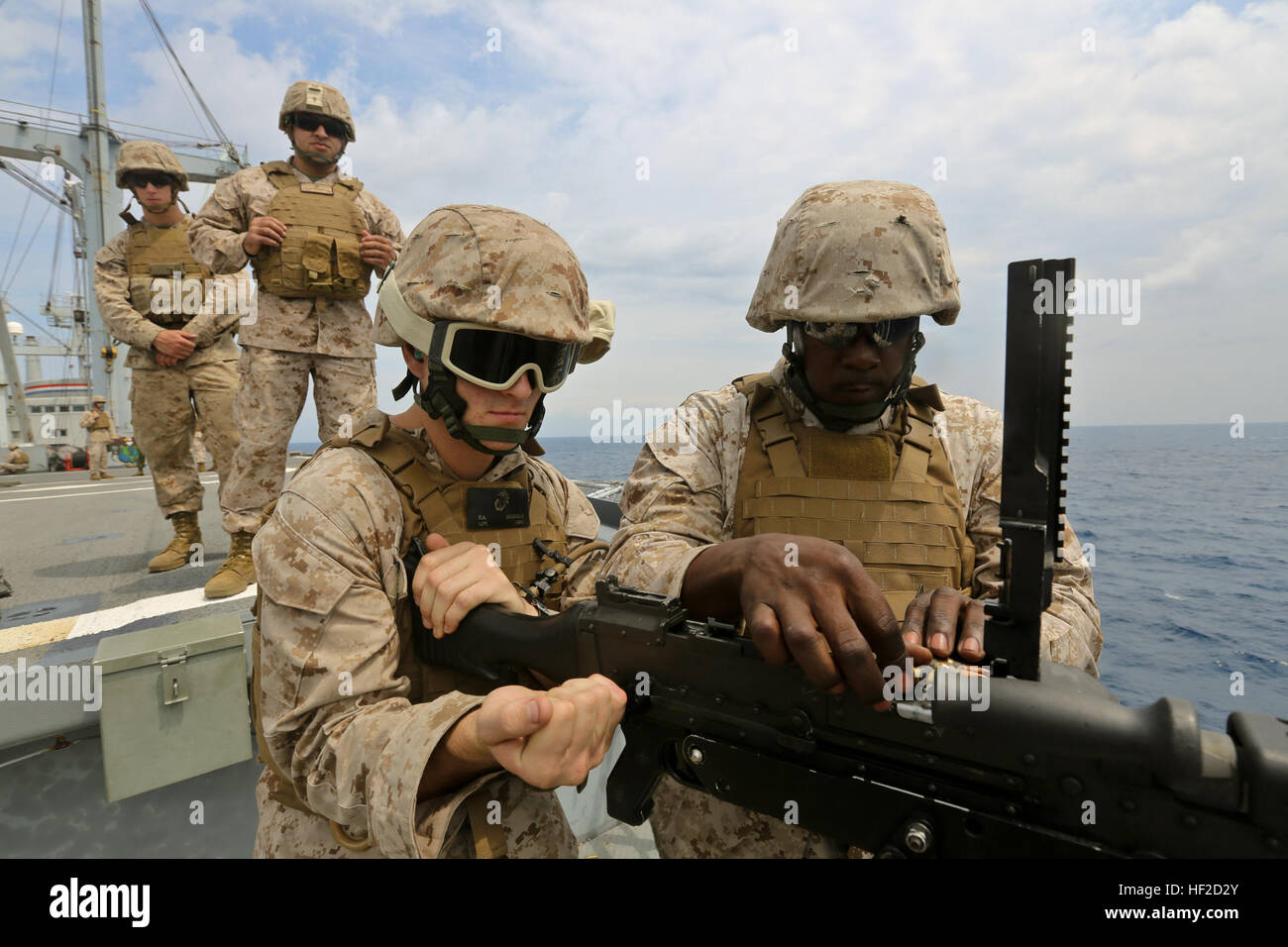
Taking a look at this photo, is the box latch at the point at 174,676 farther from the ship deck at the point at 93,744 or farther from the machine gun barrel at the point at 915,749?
the machine gun barrel at the point at 915,749

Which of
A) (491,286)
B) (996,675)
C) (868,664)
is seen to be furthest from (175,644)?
(996,675)

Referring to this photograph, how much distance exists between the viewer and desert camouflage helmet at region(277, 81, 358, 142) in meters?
3.81

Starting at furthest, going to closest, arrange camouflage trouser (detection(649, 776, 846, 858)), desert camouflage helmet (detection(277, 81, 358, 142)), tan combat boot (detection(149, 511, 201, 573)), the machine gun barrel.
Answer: tan combat boot (detection(149, 511, 201, 573)) → desert camouflage helmet (detection(277, 81, 358, 142)) → camouflage trouser (detection(649, 776, 846, 858)) → the machine gun barrel

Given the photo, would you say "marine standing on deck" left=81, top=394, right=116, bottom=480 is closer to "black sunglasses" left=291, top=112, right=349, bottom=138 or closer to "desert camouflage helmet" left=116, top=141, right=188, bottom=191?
"desert camouflage helmet" left=116, top=141, right=188, bottom=191

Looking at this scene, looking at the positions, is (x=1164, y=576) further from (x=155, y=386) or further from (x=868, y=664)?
(x=155, y=386)

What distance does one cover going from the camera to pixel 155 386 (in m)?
4.65

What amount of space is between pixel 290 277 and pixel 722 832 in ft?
12.5

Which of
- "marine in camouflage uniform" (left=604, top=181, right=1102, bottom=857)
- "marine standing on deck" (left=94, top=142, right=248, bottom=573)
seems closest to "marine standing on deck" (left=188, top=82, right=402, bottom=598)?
"marine standing on deck" (left=94, top=142, right=248, bottom=573)

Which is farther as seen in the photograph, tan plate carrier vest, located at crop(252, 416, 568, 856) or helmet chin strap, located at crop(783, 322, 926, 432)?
helmet chin strap, located at crop(783, 322, 926, 432)

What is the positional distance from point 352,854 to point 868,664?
133cm

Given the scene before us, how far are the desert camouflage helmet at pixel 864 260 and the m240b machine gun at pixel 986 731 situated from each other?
22.8 inches

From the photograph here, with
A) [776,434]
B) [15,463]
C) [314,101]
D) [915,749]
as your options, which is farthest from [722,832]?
[15,463]

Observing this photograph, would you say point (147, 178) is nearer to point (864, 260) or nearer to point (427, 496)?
point (427, 496)

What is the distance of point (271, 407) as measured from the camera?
4027 mm
